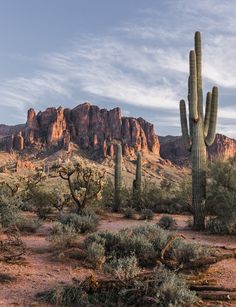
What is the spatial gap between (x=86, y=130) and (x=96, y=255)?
104 meters

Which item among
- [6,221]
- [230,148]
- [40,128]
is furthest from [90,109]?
[6,221]

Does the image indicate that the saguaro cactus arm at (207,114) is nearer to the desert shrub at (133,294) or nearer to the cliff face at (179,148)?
the desert shrub at (133,294)

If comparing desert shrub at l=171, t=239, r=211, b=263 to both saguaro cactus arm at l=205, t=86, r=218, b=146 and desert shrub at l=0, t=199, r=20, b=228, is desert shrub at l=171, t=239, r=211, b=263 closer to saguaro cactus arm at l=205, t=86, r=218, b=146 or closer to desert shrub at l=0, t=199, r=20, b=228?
desert shrub at l=0, t=199, r=20, b=228

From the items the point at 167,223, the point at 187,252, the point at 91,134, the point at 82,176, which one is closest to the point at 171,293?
the point at 187,252

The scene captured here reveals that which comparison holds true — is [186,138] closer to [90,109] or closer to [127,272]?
[127,272]

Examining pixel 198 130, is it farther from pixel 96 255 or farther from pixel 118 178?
pixel 118 178

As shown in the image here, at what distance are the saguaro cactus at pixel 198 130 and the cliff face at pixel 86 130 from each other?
85.2m

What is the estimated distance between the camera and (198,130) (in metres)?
15.5

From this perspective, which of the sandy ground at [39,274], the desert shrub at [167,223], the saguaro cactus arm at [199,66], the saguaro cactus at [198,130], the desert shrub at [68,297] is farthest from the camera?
the saguaro cactus arm at [199,66]

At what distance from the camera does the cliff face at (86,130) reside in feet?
346

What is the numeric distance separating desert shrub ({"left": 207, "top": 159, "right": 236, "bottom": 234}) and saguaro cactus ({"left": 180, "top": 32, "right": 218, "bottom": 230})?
15.8 inches

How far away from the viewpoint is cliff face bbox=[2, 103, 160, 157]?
105438 mm

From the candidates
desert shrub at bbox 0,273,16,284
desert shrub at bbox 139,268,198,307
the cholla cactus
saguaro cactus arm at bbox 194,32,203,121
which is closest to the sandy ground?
desert shrub at bbox 0,273,16,284

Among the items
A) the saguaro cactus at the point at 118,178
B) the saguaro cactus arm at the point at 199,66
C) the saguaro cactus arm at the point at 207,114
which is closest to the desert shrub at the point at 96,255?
the saguaro cactus arm at the point at 207,114
